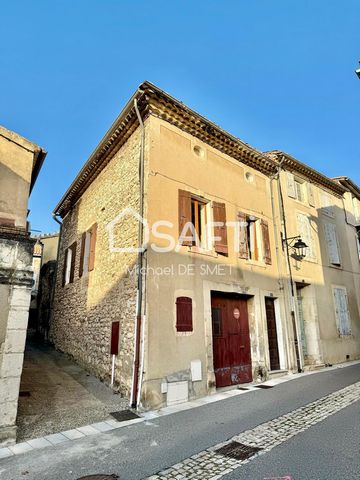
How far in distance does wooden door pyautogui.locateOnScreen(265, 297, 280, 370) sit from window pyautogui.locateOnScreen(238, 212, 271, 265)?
4.15 ft

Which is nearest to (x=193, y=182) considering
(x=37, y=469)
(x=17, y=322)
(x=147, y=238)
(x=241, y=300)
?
(x=147, y=238)

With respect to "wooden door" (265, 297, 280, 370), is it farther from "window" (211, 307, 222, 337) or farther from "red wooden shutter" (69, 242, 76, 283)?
"red wooden shutter" (69, 242, 76, 283)

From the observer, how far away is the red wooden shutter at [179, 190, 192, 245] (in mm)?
7250

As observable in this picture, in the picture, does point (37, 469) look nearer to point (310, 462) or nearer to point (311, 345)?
point (310, 462)

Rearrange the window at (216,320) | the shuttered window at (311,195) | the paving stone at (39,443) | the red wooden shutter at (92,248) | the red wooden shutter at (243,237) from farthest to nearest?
the shuttered window at (311,195)
the red wooden shutter at (92,248)
the red wooden shutter at (243,237)
the window at (216,320)
the paving stone at (39,443)

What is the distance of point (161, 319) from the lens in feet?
20.6

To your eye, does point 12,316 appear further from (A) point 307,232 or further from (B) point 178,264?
(A) point 307,232

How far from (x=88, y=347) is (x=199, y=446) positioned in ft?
18.1

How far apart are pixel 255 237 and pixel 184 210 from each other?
9.98 ft

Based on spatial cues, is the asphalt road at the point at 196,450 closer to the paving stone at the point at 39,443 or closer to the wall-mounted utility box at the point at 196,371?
the paving stone at the point at 39,443

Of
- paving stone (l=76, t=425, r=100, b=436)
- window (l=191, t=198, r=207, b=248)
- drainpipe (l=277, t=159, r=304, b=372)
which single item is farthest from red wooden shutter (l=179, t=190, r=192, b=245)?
drainpipe (l=277, t=159, r=304, b=372)

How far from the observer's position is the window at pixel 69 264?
1101 centimetres

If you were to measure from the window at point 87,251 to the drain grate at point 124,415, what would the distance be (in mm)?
4495

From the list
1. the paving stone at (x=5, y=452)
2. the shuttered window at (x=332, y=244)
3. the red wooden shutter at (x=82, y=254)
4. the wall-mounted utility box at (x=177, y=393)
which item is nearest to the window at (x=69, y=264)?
the red wooden shutter at (x=82, y=254)
